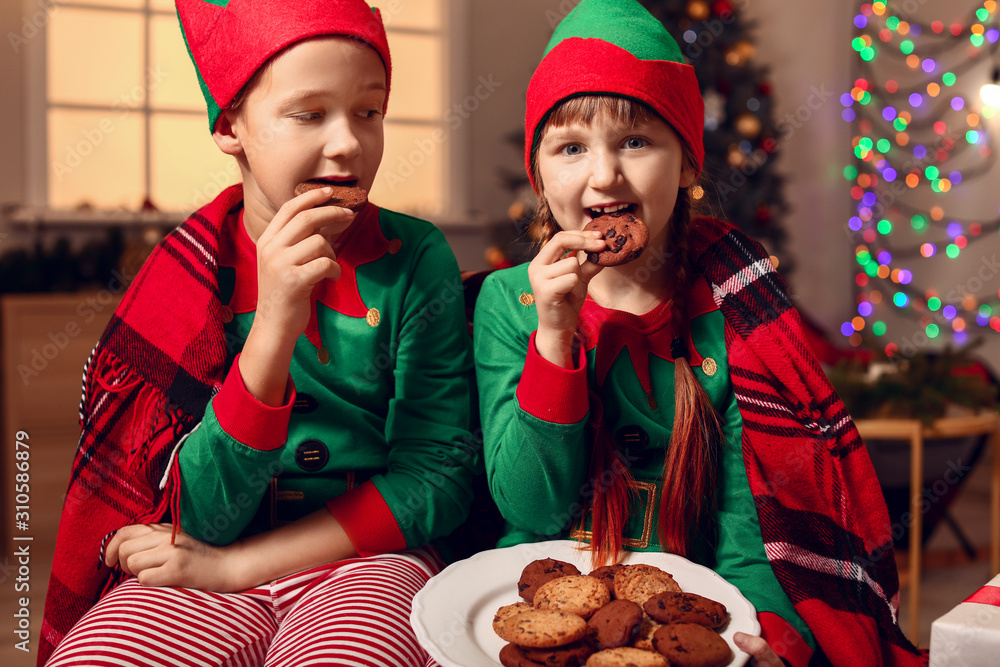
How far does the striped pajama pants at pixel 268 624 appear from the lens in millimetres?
810

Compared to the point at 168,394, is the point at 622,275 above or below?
above

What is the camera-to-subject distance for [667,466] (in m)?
1.00

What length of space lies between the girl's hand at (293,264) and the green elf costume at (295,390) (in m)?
0.15

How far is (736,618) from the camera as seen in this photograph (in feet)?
2.61

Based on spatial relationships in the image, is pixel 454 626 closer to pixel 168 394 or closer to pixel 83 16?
pixel 168 394

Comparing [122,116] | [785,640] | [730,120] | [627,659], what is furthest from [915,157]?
[627,659]

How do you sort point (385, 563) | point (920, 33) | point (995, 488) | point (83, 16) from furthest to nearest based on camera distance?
point (920, 33) → point (83, 16) → point (995, 488) → point (385, 563)

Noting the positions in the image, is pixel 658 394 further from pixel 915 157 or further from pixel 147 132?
pixel 915 157

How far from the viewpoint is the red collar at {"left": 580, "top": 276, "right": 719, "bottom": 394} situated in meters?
1.04

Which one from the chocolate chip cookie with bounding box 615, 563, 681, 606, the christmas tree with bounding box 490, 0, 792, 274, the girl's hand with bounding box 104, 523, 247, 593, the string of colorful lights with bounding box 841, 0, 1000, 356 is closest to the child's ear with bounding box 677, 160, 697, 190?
the chocolate chip cookie with bounding box 615, 563, 681, 606

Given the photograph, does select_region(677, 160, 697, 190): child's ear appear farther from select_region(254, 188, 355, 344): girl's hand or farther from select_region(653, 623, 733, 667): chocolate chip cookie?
select_region(653, 623, 733, 667): chocolate chip cookie

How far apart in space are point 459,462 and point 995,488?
6.75ft

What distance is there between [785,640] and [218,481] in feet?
2.22

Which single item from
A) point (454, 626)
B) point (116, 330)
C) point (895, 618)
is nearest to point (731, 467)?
point (895, 618)
